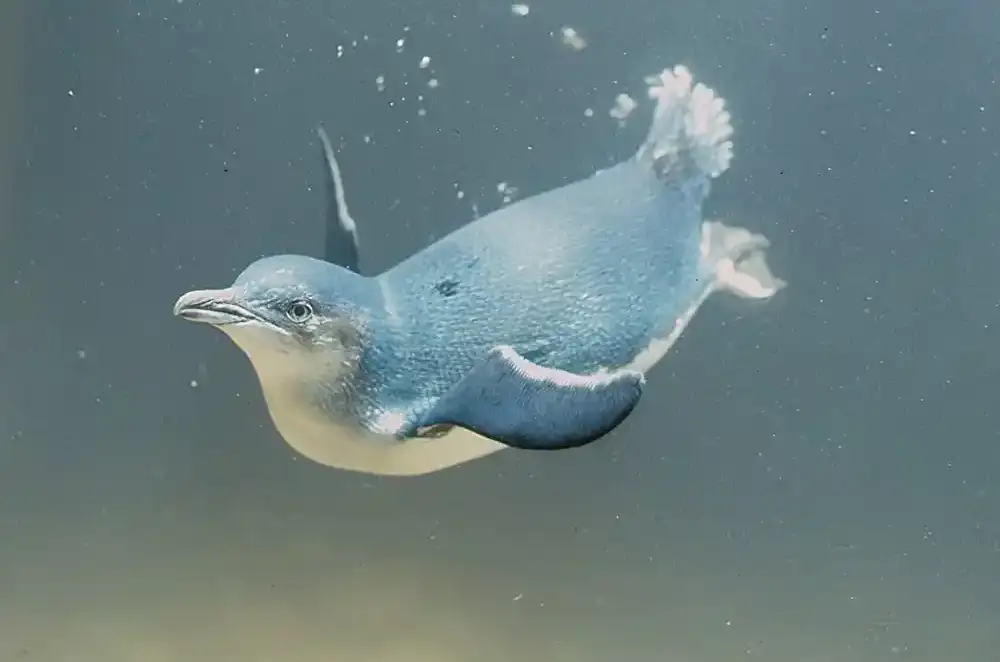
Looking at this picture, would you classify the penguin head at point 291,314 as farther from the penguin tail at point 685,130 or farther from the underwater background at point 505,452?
the penguin tail at point 685,130

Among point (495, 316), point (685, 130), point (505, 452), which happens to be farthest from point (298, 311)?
point (685, 130)

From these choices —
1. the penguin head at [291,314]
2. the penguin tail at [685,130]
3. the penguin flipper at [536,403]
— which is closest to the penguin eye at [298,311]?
the penguin head at [291,314]

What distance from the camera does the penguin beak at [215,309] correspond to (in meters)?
0.75

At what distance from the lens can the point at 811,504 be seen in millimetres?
1033

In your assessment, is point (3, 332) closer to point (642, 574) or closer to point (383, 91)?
point (383, 91)

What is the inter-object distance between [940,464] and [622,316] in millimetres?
444

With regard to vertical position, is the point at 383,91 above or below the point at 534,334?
above

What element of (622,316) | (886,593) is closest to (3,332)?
(622,316)

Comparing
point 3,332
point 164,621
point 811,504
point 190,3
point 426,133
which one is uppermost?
point 190,3

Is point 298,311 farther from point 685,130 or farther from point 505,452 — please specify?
point 685,130

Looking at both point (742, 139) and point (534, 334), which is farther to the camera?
point (742, 139)

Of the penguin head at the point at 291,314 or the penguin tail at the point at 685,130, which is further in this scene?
the penguin tail at the point at 685,130

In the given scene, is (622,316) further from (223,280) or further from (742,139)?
(223,280)

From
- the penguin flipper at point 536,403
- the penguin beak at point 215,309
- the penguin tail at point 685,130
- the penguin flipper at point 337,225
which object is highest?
the penguin tail at point 685,130
